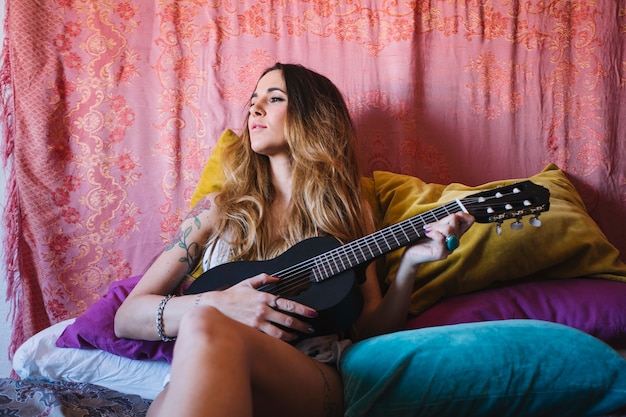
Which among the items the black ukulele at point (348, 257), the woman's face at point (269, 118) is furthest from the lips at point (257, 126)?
the black ukulele at point (348, 257)

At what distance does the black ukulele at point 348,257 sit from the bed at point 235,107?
0.40 metres

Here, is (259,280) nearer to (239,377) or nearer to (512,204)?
(239,377)

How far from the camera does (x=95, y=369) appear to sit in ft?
4.29

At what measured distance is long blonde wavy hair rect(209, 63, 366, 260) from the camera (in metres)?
1.39

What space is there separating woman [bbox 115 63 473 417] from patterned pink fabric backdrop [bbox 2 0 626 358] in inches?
11.0

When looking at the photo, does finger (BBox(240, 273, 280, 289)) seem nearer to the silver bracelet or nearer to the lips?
the silver bracelet

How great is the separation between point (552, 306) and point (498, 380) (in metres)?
0.44

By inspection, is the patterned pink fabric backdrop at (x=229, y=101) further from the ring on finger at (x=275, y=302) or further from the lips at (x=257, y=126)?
the ring on finger at (x=275, y=302)

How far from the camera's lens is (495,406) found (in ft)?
3.09

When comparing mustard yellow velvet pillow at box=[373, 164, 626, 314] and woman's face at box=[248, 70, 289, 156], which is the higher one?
woman's face at box=[248, 70, 289, 156]

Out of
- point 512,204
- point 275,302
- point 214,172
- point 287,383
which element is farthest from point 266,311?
point 214,172

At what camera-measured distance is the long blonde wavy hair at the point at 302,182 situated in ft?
4.56

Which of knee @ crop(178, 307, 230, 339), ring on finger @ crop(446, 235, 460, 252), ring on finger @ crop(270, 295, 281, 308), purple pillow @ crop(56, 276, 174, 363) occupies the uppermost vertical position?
ring on finger @ crop(446, 235, 460, 252)

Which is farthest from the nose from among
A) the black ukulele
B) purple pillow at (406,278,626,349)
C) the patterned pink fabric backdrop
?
purple pillow at (406,278,626,349)
